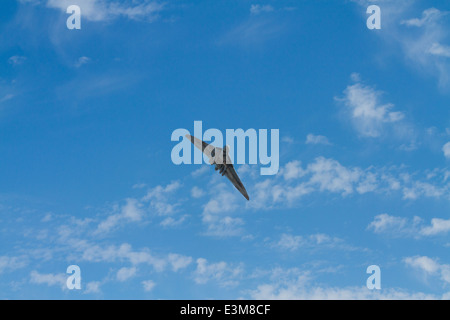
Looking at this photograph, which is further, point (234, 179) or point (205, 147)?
point (205, 147)

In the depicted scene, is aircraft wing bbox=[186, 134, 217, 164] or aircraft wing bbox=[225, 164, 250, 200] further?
aircraft wing bbox=[225, 164, 250, 200]

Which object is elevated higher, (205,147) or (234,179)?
(205,147)

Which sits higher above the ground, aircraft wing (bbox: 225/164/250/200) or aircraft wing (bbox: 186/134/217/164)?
aircraft wing (bbox: 186/134/217/164)

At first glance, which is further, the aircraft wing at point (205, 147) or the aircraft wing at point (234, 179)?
the aircraft wing at point (234, 179)

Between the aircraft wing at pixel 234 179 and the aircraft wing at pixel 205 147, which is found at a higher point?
the aircraft wing at pixel 205 147
